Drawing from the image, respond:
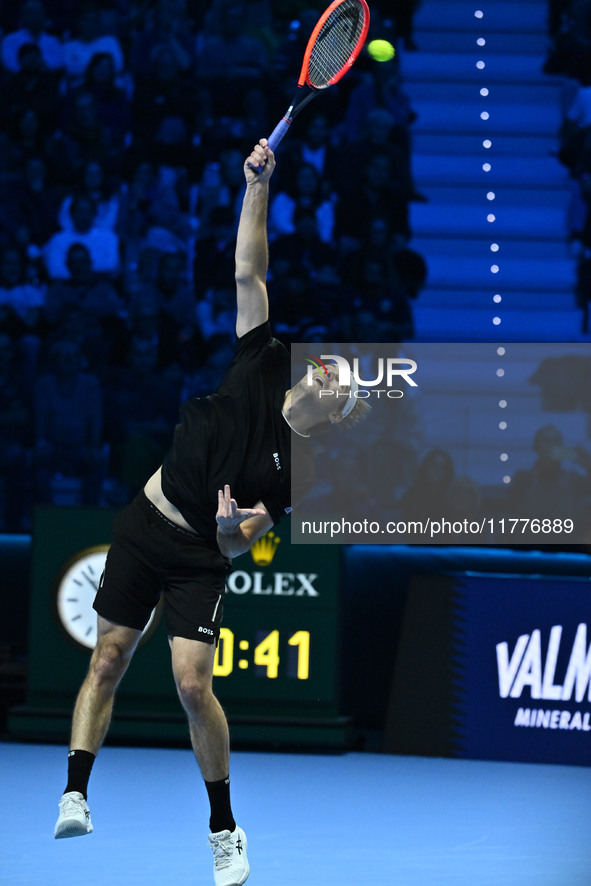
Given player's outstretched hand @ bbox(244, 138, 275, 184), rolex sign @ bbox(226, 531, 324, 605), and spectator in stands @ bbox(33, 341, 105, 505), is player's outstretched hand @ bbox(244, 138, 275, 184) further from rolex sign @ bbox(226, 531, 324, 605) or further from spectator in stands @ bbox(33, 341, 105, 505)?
spectator in stands @ bbox(33, 341, 105, 505)

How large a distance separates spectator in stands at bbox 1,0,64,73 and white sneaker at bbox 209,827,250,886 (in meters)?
7.36

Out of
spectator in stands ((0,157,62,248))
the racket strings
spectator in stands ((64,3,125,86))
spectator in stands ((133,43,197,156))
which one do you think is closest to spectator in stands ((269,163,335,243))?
spectator in stands ((133,43,197,156))

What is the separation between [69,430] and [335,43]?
410 centimetres

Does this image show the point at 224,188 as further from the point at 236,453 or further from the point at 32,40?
the point at 236,453

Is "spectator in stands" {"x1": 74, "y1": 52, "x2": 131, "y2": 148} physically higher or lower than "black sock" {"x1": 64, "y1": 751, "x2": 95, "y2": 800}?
higher

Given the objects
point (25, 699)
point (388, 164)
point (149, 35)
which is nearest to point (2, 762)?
point (25, 699)

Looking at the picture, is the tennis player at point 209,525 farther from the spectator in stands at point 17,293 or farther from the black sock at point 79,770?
the spectator in stands at point 17,293

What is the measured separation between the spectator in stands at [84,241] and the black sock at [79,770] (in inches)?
226

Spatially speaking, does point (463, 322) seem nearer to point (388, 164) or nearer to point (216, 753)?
point (388, 164)

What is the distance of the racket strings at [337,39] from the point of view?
189 inches

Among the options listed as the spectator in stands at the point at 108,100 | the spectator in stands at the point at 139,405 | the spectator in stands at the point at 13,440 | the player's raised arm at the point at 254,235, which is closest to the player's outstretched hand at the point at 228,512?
the player's raised arm at the point at 254,235

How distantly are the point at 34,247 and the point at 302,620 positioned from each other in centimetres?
409

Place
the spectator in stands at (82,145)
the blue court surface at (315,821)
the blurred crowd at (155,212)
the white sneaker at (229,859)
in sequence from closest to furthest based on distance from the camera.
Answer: the white sneaker at (229,859) → the blue court surface at (315,821) → the blurred crowd at (155,212) → the spectator in stands at (82,145)

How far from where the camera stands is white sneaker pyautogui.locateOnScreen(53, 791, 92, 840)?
3.82 metres
